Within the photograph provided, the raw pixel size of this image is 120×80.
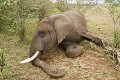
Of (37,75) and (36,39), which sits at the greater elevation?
(36,39)

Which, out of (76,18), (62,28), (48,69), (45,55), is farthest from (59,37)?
(76,18)

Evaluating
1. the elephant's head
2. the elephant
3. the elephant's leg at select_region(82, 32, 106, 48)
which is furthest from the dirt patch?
the elephant's leg at select_region(82, 32, 106, 48)

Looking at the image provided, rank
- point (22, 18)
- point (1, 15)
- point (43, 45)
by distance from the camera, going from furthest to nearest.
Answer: point (1, 15)
point (22, 18)
point (43, 45)

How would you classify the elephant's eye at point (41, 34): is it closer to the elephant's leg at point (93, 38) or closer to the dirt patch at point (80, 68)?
the dirt patch at point (80, 68)

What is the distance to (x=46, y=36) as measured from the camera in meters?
5.65

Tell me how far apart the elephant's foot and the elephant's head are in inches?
12.8

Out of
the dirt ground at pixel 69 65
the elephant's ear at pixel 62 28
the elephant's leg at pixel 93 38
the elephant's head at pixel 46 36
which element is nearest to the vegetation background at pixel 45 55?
the dirt ground at pixel 69 65

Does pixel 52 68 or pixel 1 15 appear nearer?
pixel 52 68

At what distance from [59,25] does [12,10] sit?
70.3 inches

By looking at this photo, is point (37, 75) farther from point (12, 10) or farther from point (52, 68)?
point (12, 10)

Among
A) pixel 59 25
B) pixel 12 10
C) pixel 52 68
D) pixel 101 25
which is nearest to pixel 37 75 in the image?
pixel 52 68

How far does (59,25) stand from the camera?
19.0 ft

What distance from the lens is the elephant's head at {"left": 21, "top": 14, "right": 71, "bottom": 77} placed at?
5.48 meters

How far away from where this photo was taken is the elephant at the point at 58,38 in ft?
17.9
